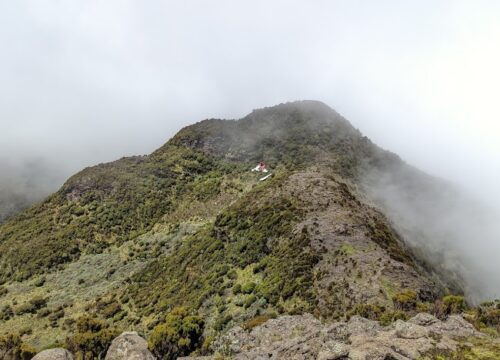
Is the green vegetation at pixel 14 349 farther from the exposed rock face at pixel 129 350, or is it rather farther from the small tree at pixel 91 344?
the exposed rock face at pixel 129 350

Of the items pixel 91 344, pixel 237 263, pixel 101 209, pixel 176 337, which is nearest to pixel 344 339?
pixel 176 337

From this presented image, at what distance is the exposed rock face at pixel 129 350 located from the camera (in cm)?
3175

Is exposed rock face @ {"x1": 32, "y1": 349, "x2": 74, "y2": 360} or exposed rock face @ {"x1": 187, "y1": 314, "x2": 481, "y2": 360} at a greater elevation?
exposed rock face @ {"x1": 32, "y1": 349, "x2": 74, "y2": 360}

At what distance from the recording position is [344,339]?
24875 mm

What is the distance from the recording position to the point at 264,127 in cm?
11856

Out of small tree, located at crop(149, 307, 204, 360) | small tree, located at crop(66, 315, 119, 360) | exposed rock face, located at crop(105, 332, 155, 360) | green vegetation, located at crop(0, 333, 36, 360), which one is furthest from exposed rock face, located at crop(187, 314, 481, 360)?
green vegetation, located at crop(0, 333, 36, 360)

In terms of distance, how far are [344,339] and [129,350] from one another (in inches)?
658

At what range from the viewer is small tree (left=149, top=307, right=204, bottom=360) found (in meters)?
34.1

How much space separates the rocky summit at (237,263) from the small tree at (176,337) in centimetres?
11

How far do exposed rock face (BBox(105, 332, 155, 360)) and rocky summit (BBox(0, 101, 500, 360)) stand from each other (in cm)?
10

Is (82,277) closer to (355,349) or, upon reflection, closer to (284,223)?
(284,223)

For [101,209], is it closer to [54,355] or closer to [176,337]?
[176,337]

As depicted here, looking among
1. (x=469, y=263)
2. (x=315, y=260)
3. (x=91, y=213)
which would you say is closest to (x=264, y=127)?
(x=91, y=213)

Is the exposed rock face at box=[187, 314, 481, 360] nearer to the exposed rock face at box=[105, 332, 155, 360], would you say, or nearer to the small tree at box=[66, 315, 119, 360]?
the exposed rock face at box=[105, 332, 155, 360]
